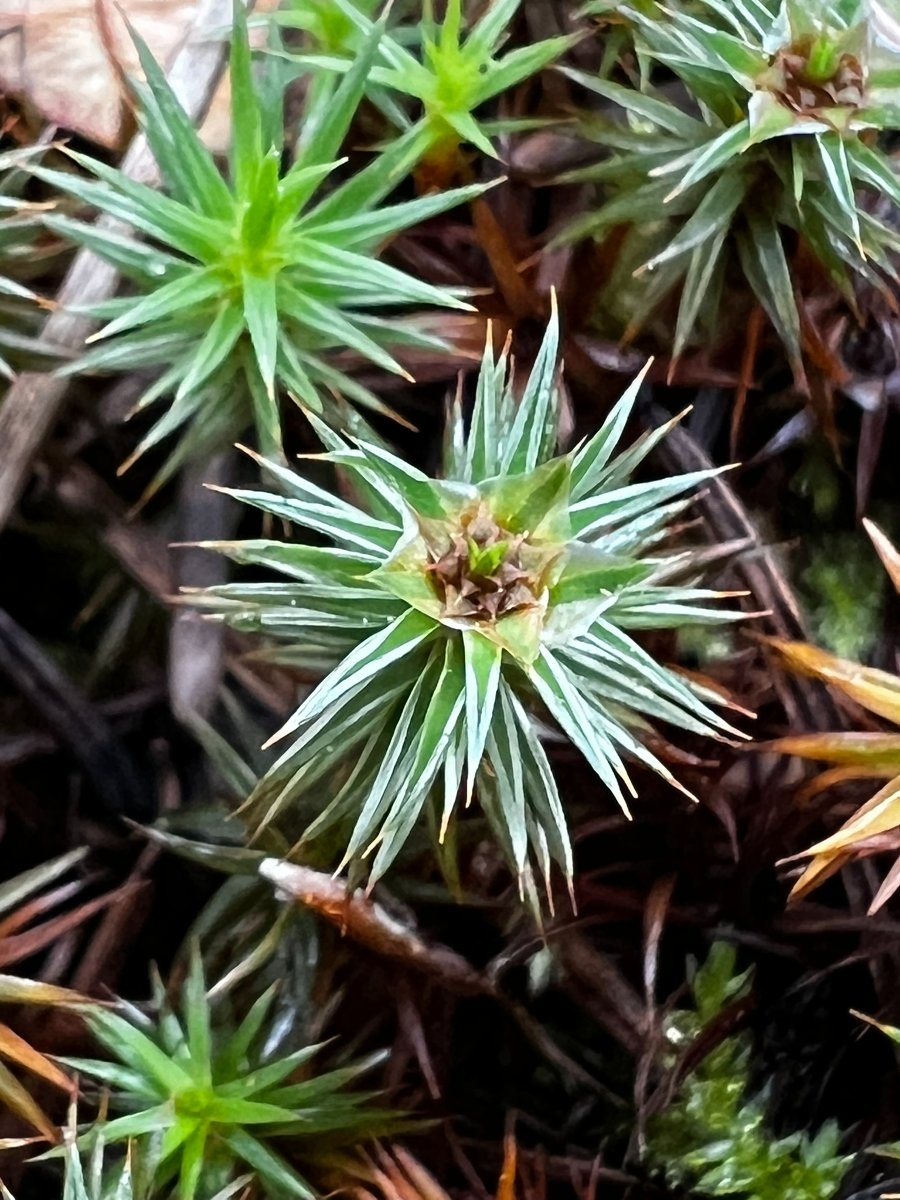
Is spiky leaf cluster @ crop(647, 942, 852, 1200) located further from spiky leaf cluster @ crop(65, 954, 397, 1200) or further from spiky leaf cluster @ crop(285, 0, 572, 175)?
spiky leaf cluster @ crop(285, 0, 572, 175)

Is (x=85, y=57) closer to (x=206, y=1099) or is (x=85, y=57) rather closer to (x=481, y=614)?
(x=481, y=614)

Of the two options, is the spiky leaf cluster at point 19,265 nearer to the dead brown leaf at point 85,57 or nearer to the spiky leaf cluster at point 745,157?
the dead brown leaf at point 85,57

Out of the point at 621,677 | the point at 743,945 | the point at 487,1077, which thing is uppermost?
the point at 621,677

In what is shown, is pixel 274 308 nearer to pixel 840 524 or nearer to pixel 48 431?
pixel 48 431

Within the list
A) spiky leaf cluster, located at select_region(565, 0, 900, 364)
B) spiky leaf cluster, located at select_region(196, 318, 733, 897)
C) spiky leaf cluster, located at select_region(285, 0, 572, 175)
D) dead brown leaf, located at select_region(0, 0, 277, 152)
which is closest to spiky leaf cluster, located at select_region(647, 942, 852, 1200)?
spiky leaf cluster, located at select_region(196, 318, 733, 897)

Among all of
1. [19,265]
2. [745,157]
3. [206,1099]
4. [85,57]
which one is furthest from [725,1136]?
[85,57]

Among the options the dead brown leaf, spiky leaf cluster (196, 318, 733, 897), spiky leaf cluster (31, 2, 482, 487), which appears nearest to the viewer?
spiky leaf cluster (196, 318, 733, 897)

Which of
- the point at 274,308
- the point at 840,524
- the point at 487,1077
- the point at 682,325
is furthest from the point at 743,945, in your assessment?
the point at 274,308
